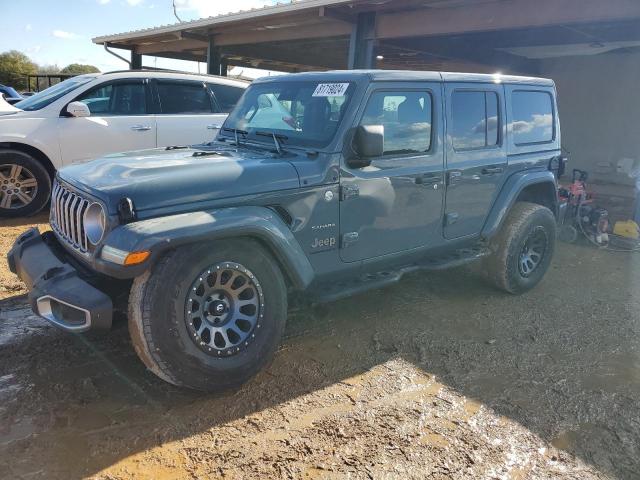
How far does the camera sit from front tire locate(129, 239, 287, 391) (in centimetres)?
271

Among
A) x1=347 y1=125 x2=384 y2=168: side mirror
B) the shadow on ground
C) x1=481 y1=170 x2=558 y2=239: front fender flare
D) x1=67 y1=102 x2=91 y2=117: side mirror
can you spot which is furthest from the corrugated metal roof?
the shadow on ground

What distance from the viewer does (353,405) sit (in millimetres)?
2998

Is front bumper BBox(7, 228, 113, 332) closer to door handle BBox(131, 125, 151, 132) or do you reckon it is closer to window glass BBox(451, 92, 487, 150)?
window glass BBox(451, 92, 487, 150)

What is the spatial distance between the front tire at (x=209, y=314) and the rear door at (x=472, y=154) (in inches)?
71.3

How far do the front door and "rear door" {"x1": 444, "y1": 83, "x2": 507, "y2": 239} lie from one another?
15 cm

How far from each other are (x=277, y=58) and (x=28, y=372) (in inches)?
582

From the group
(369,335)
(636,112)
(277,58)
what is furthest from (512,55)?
(369,335)

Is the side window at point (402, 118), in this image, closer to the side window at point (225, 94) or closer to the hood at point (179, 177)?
the hood at point (179, 177)

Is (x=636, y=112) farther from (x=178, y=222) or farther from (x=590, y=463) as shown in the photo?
(x=178, y=222)

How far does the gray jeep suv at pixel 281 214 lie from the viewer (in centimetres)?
274

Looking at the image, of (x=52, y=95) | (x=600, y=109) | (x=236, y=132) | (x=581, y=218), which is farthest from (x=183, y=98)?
(x=600, y=109)

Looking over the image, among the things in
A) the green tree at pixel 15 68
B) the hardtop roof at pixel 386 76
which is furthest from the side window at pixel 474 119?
the green tree at pixel 15 68

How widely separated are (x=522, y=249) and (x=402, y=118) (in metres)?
1.94

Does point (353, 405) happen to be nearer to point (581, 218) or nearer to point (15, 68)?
point (581, 218)
